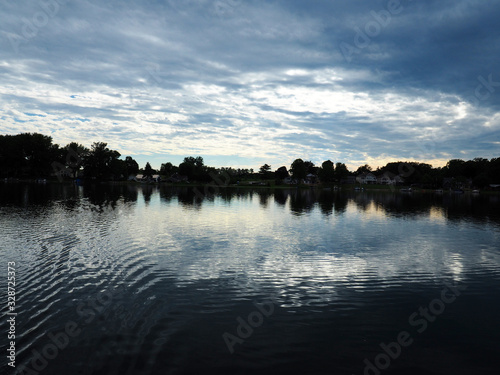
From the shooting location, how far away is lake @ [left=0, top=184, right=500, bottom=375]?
32.6 feet

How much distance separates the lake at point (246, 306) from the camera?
9.92m

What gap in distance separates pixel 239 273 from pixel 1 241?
19.9 meters

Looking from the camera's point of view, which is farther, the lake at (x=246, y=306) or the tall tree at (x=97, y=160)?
the tall tree at (x=97, y=160)

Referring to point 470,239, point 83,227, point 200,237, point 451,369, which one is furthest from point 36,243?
point 470,239

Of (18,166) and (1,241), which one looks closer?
(1,241)

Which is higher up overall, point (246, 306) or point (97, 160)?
point (97, 160)

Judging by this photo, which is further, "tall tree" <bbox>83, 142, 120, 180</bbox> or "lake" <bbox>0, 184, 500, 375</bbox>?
"tall tree" <bbox>83, 142, 120, 180</bbox>

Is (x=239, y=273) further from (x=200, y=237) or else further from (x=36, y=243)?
(x=36, y=243)

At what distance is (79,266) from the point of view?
731 inches

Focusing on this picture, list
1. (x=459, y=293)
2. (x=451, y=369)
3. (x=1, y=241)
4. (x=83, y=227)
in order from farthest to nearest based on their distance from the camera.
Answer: (x=83, y=227) → (x=1, y=241) → (x=459, y=293) → (x=451, y=369)

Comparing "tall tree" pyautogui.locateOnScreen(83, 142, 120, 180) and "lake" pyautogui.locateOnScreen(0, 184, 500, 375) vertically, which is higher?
"tall tree" pyautogui.locateOnScreen(83, 142, 120, 180)

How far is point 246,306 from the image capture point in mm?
13906

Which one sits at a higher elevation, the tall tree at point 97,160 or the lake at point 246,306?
the tall tree at point 97,160

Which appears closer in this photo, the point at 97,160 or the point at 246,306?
the point at 246,306
